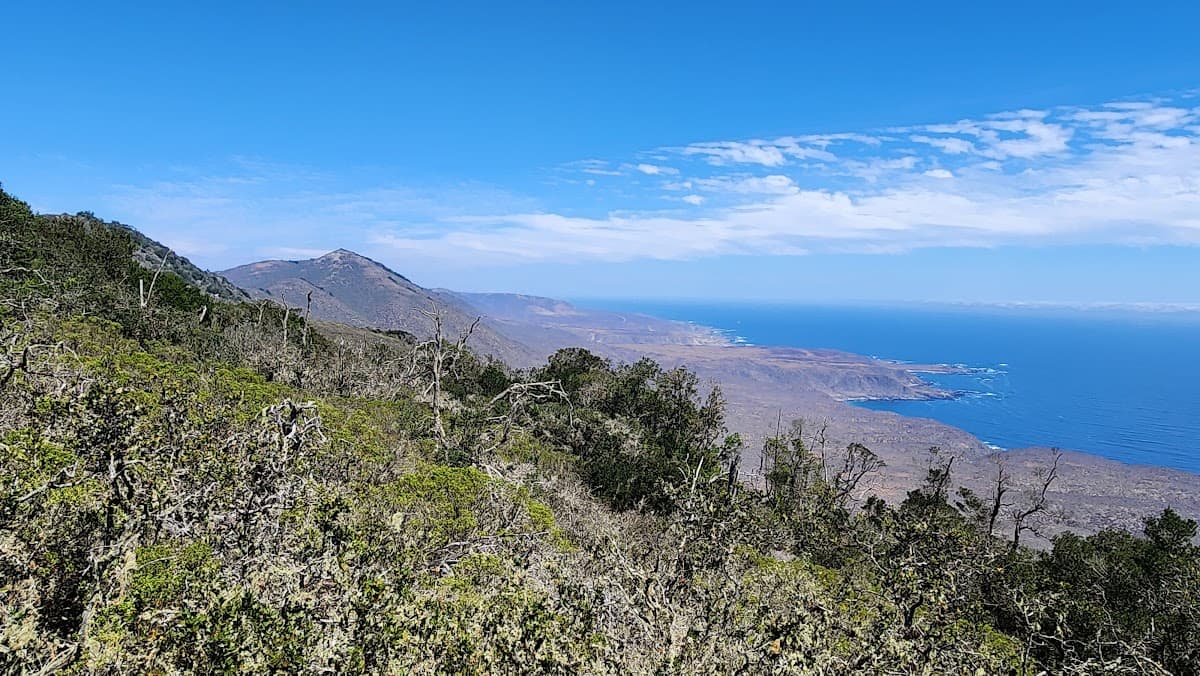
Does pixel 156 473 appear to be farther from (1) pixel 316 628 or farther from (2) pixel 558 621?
(2) pixel 558 621

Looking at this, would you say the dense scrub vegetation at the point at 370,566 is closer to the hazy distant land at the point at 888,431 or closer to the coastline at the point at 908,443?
the hazy distant land at the point at 888,431

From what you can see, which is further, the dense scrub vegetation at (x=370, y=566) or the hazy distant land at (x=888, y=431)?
the hazy distant land at (x=888, y=431)

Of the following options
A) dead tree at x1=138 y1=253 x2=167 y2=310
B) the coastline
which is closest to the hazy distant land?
the coastline

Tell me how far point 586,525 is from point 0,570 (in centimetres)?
1386

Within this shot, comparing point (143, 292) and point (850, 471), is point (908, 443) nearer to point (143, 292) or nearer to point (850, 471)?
point (850, 471)

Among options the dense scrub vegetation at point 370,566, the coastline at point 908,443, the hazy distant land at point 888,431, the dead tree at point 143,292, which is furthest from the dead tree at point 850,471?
the dead tree at point 143,292

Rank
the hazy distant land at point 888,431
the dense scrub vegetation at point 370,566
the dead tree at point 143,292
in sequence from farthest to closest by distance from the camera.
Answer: the hazy distant land at point 888,431
the dead tree at point 143,292
the dense scrub vegetation at point 370,566

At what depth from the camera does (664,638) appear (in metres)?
7.77

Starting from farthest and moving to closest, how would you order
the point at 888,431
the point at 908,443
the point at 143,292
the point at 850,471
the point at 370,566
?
the point at 888,431
the point at 908,443
the point at 850,471
the point at 143,292
the point at 370,566


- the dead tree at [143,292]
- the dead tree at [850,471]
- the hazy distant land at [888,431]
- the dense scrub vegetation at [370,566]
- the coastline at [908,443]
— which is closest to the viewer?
the dense scrub vegetation at [370,566]

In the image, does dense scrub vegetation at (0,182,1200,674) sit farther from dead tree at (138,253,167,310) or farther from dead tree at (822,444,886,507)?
dead tree at (822,444,886,507)

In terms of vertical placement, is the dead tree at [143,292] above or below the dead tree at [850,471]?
above

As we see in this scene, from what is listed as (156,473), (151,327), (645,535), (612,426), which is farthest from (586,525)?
(151,327)

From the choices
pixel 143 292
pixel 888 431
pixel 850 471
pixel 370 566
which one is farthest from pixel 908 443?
pixel 370 566
